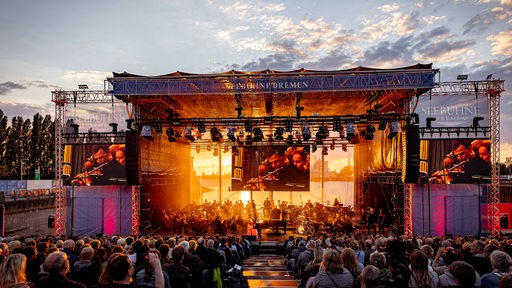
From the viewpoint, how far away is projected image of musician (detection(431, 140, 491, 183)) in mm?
15703

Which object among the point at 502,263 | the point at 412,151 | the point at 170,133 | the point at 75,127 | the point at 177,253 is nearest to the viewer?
the point at 502,263

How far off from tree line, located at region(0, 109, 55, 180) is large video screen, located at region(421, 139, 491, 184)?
46997 millimetres

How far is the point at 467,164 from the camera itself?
51.9 feet

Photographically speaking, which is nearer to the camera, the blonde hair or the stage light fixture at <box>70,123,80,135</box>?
the blonde hair

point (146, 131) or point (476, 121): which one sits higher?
point (476, 121)

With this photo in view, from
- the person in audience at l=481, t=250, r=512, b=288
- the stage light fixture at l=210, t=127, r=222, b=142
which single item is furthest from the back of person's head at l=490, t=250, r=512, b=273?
the stage light fixture at l=210, t=127, r=222, b=142

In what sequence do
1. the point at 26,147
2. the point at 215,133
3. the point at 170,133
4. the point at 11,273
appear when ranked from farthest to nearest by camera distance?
the point at 26,147 < the point at 215,133 < the point at 170,133 < the point at 11,273

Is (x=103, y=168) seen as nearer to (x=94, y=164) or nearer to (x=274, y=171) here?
(x=94, y=164)

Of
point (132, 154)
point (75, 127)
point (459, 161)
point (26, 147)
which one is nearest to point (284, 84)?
point (132, 154)

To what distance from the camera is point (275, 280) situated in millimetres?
9172

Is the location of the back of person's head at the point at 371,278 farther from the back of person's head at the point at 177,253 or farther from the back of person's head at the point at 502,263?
the back of person's head at the point at 177,253

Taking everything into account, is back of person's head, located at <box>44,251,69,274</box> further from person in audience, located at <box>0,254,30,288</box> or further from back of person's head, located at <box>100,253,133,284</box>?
back of person's head, located at <box>100,253,133,284</box>

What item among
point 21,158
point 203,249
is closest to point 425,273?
point 203,249

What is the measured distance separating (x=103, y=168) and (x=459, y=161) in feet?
51.1
